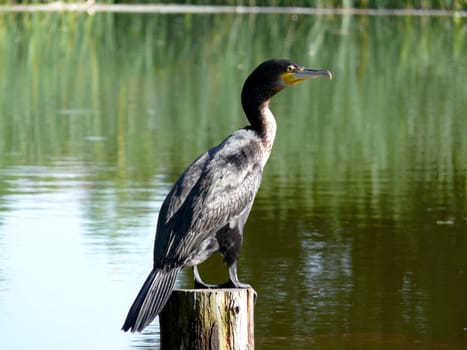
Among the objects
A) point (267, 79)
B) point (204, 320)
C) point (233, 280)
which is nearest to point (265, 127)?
point (267, 79)

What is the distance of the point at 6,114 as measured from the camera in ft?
54.3

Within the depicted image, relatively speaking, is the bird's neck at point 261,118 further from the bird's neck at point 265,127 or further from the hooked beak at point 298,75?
the hooked beak at point 298,75

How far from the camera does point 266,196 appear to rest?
37.6ft

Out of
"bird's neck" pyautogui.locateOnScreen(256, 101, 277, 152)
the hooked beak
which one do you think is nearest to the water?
"bird's neck" pyautogui.locateOnScreen(256, 101, 277, 152)

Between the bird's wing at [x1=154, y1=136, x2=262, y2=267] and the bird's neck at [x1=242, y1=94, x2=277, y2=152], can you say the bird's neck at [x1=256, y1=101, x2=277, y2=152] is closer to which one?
the bird's neck at [x1=242, y1=94, x2=277, y2=152]

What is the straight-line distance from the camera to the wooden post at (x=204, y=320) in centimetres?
542

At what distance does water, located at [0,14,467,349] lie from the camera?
7.89 meters

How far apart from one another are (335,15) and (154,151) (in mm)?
27562

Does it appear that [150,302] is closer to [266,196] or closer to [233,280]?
[233,280]

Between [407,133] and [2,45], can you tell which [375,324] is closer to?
[407,133]

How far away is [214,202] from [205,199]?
2.1 inches

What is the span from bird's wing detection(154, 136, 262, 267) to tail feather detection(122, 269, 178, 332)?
0.09m

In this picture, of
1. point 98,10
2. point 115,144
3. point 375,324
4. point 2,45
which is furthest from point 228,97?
point 98,10

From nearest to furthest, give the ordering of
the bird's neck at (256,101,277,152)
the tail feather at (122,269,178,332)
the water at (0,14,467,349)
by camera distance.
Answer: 1. the tail feather at (122,269,178,332)
2. the bird's neck at (256,101,277,152)
3. the water at (0,14,467,349)
